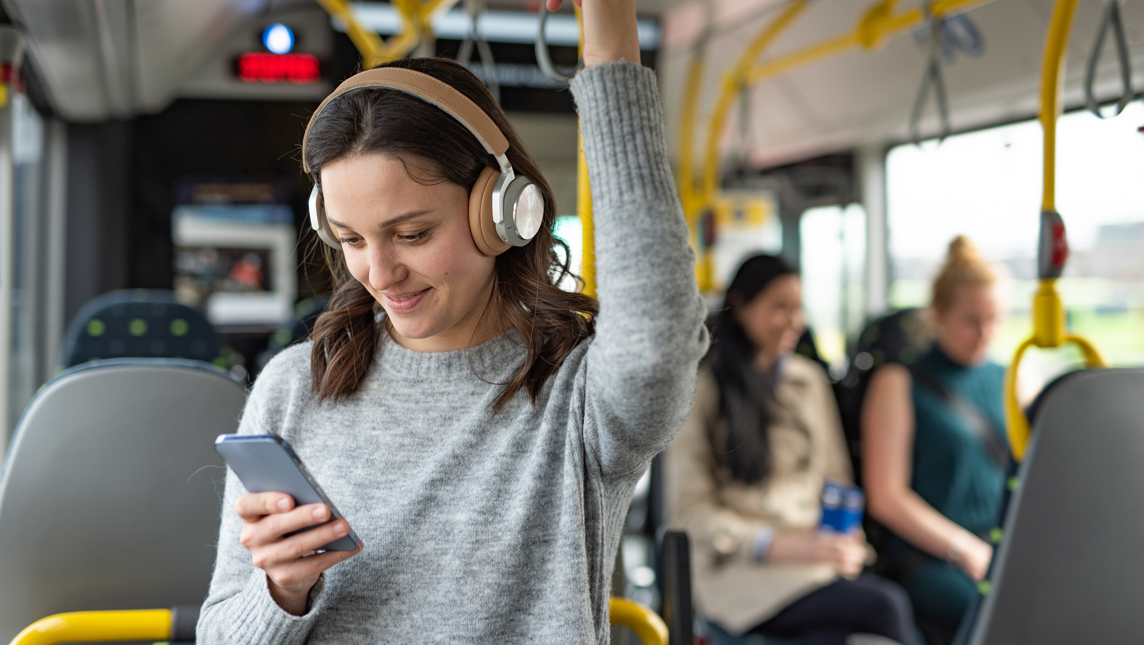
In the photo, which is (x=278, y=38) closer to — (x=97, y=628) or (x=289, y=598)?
(x=97, y=628)

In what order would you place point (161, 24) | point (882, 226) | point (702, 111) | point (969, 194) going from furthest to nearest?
1. point (702, 111)
2. point (882, 226)
3. point (969, 194)
4. point (161, 24)

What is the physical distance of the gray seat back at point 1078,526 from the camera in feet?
4.72

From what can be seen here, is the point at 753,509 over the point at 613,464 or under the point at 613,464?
under

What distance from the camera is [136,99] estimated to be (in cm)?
398

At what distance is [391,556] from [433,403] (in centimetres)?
20

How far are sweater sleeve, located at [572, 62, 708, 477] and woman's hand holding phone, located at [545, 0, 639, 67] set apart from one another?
0.02 m

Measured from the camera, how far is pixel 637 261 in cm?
85

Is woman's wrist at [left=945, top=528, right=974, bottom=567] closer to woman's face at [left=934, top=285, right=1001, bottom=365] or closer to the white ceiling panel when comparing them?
woman's face at [left=934, top=285, right=1001, bottom=365]

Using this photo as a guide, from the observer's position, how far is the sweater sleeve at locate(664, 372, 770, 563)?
249 centimetres

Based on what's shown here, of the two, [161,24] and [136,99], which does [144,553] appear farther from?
[136,99]

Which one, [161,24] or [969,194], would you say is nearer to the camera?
[161,24]

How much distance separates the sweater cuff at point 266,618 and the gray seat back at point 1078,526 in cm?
114

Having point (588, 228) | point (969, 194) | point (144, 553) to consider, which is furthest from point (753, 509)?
point (969, 194)

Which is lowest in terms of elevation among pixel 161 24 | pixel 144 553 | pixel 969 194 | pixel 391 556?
pixel 144 553
